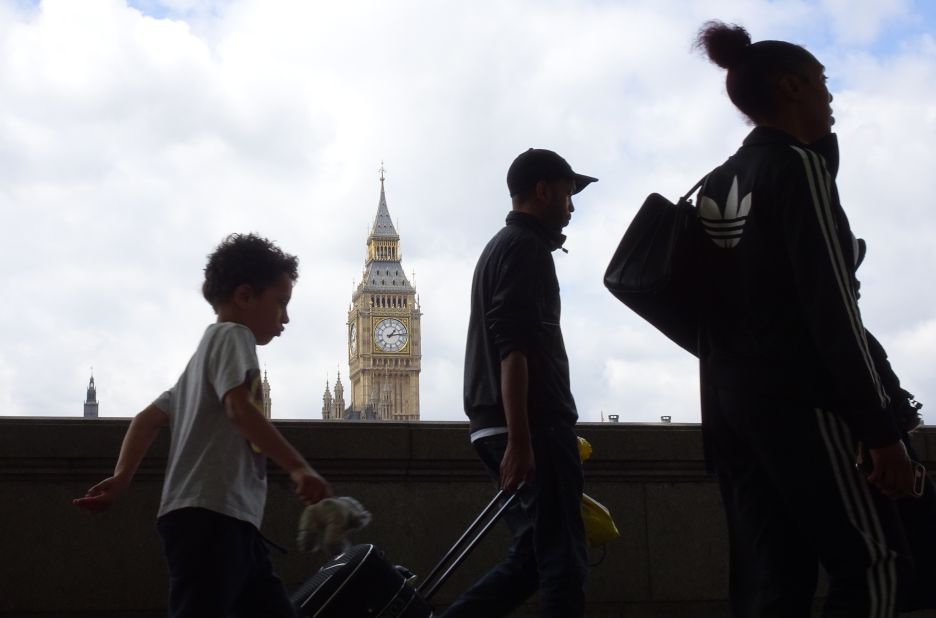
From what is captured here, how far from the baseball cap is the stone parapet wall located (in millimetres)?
1821

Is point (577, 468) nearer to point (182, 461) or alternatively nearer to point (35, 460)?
point (182, 461)

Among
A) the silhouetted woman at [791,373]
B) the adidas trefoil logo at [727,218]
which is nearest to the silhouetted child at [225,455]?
the silhouetted woman at [791,373]

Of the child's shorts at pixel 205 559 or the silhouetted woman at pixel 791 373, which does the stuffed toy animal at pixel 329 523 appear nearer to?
the child's shorts at pixel 205 559

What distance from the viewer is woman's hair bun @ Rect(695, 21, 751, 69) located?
3527 millimetres

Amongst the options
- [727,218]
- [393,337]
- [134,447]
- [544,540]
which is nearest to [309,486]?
[134,447]

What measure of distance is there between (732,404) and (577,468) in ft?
3.71

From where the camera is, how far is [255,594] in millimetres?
3523

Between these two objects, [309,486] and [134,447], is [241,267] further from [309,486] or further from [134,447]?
[309,486]

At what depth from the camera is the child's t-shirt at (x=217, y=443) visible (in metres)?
3.41

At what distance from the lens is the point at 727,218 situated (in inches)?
131

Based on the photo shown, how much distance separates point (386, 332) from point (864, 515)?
131608 millimetres

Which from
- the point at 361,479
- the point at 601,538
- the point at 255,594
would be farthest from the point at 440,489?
the point at 255,594

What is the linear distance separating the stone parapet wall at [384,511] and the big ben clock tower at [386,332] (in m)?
126

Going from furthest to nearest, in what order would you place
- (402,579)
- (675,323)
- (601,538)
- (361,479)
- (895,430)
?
(361,479) < (601,538) < (402,579) < (675,323) < (895,430)
